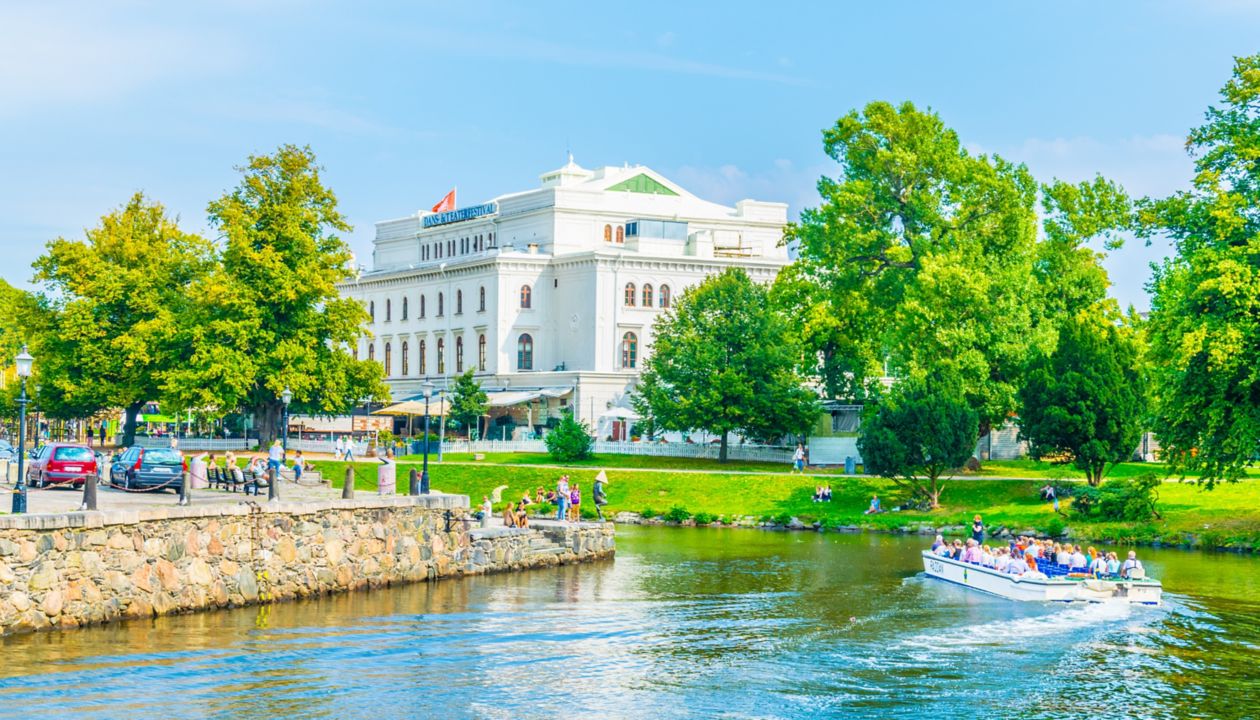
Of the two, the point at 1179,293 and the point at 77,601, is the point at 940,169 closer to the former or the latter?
the point at 1179,293

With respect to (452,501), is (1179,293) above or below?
above

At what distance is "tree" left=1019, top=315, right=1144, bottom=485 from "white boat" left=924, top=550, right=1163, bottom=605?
67.7 feet

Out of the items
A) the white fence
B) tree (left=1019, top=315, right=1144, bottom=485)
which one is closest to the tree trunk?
the white fence

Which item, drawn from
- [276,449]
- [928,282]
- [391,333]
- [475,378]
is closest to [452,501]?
[276,449]

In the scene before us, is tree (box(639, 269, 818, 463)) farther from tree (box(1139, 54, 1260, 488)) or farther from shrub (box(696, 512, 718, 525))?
tree (box(1139, 54, 1260, 488))

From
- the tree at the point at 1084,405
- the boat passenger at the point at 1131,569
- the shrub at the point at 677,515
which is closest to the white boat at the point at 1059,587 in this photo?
the boat passenger at the point at 1131,569

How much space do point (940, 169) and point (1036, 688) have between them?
44.4m

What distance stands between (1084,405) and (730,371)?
19.3m

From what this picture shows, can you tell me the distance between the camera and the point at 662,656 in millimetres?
28234

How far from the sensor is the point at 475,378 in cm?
9975

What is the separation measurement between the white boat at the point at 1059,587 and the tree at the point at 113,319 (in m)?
45.1

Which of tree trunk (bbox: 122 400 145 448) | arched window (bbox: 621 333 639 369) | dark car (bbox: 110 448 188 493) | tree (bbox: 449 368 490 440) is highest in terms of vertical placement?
arched window (bbox: 621 333 639 369)

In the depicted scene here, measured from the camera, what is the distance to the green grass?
5178cm

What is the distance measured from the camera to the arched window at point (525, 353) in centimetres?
9994
